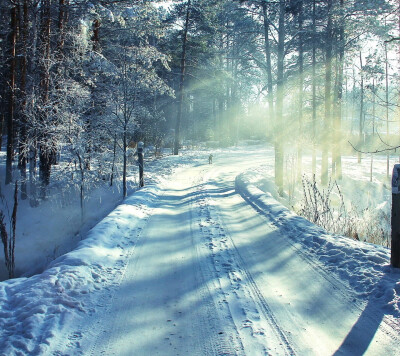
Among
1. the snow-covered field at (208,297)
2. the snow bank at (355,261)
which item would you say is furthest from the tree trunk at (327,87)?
the snow-covered field at (208,297)

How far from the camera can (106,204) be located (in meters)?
12.2

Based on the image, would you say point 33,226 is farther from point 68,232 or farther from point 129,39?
point 129,39

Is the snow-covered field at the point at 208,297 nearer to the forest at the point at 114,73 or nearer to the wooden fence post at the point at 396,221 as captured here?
the wooden fence post at the point at 396,221

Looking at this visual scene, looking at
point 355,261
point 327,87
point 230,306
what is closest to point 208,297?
point 230,306

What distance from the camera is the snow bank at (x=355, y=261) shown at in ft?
11.3

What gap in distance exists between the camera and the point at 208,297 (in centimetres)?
345

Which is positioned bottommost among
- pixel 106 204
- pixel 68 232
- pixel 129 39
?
pixel 68 232

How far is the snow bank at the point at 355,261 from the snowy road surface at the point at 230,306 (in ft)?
0.56

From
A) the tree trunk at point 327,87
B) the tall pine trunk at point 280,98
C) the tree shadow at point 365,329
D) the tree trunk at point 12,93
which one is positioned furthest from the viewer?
the tree trunk at point 327,87

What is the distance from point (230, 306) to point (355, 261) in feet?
7.12

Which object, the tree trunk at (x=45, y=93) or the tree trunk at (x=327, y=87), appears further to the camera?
the tree trunk at (x=327, y=87)

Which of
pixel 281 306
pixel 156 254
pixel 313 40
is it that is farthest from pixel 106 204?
pixel 313 40

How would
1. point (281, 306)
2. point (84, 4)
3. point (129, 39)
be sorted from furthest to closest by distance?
point (129, 39), point (84, 4), point (281, 306)

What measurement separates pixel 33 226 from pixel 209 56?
23.8m
